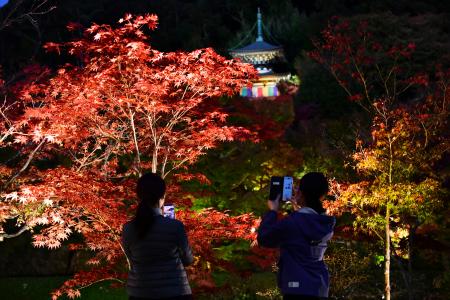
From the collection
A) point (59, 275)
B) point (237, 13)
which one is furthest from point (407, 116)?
point (237, 13)


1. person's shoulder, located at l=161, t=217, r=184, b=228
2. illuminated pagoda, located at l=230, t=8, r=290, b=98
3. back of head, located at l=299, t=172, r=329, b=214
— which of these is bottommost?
A: person's shoulder, located at l=161, t=217, r=184, b=228

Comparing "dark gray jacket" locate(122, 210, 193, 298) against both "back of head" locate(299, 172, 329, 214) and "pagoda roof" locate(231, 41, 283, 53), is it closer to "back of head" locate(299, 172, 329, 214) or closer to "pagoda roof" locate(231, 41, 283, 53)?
"back of head" locate(299, 172, 329, 214)

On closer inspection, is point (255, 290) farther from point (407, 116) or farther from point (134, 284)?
point (134, 284)

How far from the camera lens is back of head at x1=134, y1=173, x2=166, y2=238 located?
271cm

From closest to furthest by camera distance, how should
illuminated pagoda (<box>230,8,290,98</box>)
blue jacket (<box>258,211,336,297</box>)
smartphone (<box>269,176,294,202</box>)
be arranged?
blue jacket (<box>258,211,336,297</box>) → smartphone (<box>269,176,294,202</box>) → illuminated pagoda (<box>230,8,290,98</box>)

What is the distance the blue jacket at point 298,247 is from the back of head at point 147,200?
517 mm

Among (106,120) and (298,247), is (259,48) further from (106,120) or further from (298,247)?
(298,247)

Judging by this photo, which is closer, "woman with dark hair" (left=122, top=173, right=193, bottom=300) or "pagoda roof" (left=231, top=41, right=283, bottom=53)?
"woman with dark hair" (left=122, top=173, right=193, bottom=300)

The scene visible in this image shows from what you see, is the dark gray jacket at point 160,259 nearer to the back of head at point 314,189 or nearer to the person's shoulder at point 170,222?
the person's shoulder at point 170,222

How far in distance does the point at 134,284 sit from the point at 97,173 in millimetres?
4223

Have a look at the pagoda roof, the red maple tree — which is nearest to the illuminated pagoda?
the pagoda roof

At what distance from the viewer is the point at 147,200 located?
2750 millimetres

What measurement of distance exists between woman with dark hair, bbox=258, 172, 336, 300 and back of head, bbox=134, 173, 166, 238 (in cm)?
52

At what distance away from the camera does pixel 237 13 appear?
35.5 m
